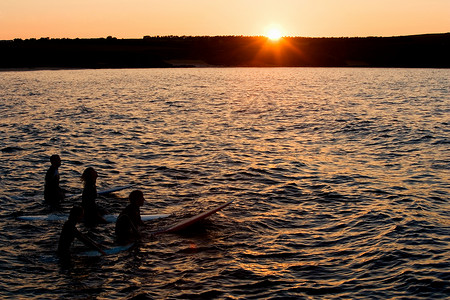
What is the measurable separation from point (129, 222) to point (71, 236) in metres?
1.76

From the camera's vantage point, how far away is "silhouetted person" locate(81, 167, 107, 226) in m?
16.3

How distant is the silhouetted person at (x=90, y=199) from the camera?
16281 mm

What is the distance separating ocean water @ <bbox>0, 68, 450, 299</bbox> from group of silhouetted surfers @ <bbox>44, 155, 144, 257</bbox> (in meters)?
0.42

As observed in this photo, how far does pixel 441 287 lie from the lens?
1233 cm

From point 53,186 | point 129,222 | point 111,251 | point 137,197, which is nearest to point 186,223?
point 129,222

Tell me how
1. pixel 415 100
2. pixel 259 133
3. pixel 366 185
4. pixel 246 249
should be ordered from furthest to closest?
pixel 415 100 → pixel 259 133 → pixel 366 185 → pixel 246 249

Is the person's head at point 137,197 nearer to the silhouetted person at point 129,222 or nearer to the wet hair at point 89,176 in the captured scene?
the silhouetted person at point 129,222

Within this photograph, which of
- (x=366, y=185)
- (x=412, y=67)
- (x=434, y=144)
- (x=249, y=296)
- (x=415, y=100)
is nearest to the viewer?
(x=249, y=296)

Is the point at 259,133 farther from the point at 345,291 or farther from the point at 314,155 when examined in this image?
the point at 345,291

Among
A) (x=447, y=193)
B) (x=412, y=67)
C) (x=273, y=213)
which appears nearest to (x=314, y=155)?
(x=447, y=193)

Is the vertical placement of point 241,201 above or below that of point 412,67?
below

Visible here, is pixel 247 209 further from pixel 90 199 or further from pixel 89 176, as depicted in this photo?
pixel 89 176

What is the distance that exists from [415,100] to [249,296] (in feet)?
206

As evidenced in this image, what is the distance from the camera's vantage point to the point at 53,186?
60.8ft
